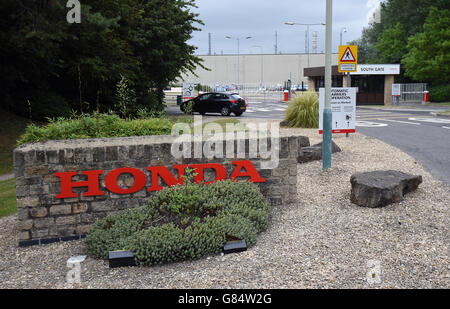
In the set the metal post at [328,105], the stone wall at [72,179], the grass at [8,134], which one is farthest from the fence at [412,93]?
the stone wall at [72,179]

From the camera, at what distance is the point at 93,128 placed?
717cm

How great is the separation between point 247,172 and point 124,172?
77.2 inches

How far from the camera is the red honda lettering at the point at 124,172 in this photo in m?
6.34

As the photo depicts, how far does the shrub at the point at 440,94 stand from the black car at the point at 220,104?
20970mm

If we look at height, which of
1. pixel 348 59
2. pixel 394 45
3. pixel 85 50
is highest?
pixel 394 45

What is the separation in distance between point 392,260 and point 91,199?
4180 mm

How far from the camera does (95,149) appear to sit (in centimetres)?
625

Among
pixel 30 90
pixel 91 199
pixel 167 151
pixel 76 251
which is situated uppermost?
pixel 30 90

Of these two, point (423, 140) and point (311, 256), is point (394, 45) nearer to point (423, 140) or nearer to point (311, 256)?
point (423, 140)

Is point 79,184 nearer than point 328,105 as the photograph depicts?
Yes

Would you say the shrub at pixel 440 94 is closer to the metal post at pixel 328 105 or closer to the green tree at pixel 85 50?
the green tree at pixel 85 50

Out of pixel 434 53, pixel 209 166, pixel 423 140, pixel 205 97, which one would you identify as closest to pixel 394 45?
pixel 434 53
